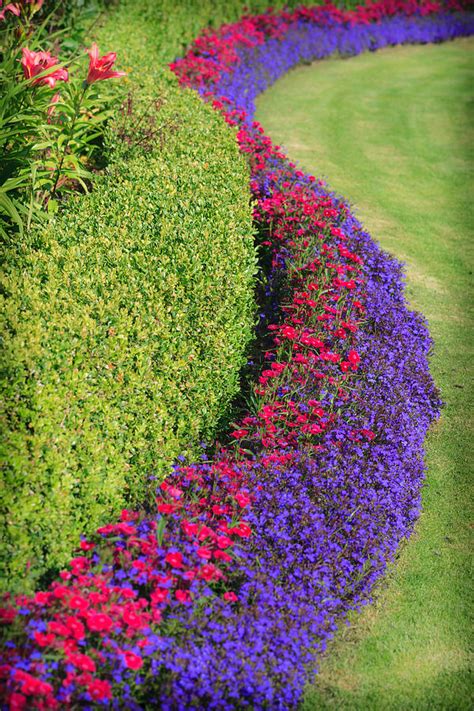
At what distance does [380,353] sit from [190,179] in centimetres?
208

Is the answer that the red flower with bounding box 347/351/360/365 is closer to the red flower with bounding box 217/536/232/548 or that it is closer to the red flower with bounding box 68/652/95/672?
the red flower with bounding box 217/536/232/548

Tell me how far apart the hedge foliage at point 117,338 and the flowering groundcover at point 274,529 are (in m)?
0.22

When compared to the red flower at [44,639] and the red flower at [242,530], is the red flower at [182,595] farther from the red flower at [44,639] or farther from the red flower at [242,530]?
the red flower at [44,639]

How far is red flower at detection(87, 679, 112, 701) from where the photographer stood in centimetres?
307

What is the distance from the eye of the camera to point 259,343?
6.12 meters

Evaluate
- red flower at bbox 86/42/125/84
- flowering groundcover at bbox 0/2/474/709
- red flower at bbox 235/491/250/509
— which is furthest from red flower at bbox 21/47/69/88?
red flower at bbox 235/491/250/509

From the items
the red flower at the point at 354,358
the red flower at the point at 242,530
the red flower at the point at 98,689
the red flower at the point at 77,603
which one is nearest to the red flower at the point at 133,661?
the red flower at the point at 98,689

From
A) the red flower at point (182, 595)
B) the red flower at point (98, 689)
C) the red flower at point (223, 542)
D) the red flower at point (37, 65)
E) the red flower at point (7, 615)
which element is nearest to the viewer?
the red flower at point (98, 689)

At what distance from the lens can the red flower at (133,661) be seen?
316 cm

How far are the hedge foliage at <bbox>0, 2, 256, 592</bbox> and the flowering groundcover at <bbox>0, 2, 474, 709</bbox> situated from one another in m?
0.22

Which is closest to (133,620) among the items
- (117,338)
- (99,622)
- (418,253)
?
(99,622)

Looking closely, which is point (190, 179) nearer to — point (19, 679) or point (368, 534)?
point (368, 534)

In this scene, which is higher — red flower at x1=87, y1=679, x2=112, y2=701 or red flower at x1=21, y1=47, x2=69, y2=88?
red flower at x1=21, y1=47, x2=69, y2=88

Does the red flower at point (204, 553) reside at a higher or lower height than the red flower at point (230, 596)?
higher
